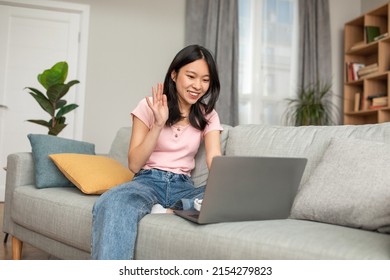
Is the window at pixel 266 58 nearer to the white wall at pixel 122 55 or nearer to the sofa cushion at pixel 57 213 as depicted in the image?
the white wall at pixel 122 55

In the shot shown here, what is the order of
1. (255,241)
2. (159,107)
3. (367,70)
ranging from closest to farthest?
(255,241)
(159,107)
(367,70)

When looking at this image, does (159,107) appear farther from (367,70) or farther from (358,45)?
(358,45)

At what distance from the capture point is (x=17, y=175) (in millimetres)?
2158

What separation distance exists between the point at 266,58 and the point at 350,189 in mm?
3683

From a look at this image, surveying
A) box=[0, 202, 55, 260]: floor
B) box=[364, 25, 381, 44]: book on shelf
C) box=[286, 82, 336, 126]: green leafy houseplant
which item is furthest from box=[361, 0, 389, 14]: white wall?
box=[0, 202, 55, 260]: floor

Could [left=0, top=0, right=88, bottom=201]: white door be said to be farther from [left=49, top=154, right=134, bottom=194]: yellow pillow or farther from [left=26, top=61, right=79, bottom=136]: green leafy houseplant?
[left=49, top=154, right=134, bottom=194]: yellow pillow

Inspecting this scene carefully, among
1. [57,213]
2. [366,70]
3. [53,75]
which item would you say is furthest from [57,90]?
[366,70]

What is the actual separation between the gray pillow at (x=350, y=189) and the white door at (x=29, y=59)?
3.22 metres

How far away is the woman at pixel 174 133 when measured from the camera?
61.4 inches

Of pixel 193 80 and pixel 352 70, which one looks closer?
pixel 193 80

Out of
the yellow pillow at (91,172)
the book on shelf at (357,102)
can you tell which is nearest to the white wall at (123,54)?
the book on shelf at (357,102)
